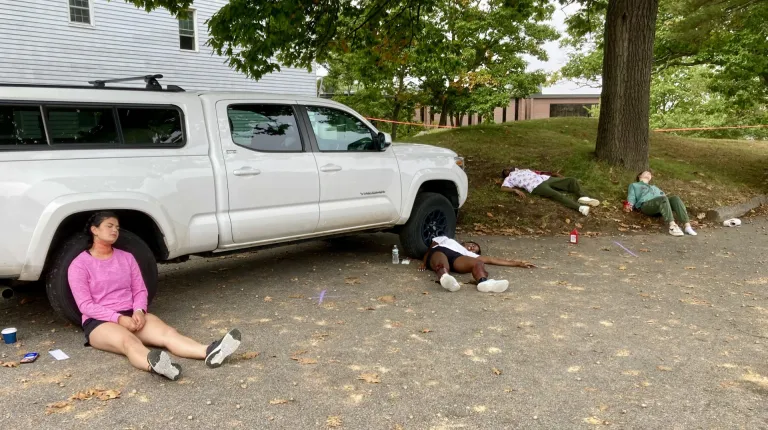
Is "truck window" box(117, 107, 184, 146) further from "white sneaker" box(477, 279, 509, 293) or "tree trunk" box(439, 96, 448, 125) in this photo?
"tree trunk" box(439, 96, 448, 125)

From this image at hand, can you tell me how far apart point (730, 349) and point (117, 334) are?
440 cm

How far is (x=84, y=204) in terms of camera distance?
4266 mm

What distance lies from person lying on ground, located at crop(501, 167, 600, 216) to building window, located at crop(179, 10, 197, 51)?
1172cm

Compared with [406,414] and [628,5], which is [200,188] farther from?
[628,5]

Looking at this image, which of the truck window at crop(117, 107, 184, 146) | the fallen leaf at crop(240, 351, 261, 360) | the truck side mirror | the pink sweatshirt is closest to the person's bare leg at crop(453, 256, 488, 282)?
the truck side mirror

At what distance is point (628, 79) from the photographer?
1054 cm

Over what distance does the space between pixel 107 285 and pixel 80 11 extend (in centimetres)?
1436

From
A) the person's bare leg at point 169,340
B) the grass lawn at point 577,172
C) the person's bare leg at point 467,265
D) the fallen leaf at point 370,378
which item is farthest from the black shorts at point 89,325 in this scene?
the grass lawn at point 577,172

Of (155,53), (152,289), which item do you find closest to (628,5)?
(152,289)

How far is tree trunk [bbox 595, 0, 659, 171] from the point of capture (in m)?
10.5

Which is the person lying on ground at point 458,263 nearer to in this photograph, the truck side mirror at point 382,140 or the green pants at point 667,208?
the truck side mirror at point 382,140

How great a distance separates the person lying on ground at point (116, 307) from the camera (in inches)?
154

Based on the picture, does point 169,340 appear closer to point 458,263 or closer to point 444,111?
point 458,263

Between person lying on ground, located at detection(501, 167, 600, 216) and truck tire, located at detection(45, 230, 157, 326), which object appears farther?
person lying on ground, located at detection(501, 167, 600, 216)
